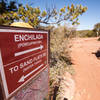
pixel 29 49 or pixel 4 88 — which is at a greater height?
pixel 29 49

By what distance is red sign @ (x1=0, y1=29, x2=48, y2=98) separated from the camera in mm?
832

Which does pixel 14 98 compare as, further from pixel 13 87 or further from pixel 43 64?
pixel 43 64

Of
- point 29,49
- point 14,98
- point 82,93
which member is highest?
point 29,49

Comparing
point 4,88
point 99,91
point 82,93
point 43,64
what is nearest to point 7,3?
point 43,64

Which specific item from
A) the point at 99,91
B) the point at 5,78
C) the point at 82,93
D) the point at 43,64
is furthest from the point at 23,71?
the point at 99,91

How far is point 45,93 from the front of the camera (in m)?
1.74

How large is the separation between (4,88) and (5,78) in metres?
0.11

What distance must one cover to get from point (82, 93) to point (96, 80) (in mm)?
1294

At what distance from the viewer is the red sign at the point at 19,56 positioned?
0.83m

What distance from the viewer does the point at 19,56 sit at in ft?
3.25

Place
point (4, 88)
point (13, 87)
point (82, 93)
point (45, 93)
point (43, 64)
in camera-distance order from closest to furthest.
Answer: point (4, 88) → point (13, 87) → point (43, 64) → point (45, 93) → point (82, 93)

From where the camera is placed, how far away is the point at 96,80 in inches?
159

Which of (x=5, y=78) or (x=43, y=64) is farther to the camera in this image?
(x=43, y=64)

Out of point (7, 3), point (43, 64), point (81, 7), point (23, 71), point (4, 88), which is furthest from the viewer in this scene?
point (7, 3)
